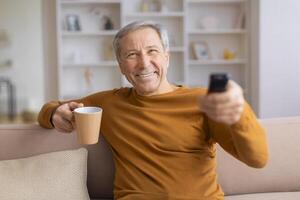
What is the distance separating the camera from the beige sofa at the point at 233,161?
5.55ft

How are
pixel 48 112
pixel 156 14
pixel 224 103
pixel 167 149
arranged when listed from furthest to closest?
pixel 156 14 < pixel 48 112 < pixel 167 149 < pixel 224 103

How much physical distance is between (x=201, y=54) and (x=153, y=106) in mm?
3301

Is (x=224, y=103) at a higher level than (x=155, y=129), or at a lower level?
higher

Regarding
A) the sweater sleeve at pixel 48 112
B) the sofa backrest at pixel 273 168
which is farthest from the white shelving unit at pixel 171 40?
the sweater sleeve at pixel 48 112

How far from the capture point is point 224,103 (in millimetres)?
874

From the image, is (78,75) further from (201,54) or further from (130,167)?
(130,167)

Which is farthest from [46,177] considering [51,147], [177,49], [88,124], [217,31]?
[217,31]

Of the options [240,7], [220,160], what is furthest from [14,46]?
[220,160]

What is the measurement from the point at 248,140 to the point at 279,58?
11.1ft

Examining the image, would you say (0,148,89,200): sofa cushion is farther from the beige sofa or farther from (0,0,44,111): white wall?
(0,0,44,111): white wall

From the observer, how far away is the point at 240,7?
184 inches

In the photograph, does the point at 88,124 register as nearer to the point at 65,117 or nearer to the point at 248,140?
the point at 65,117

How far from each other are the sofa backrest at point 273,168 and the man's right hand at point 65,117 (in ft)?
2.11

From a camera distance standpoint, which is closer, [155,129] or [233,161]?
[155,129]
